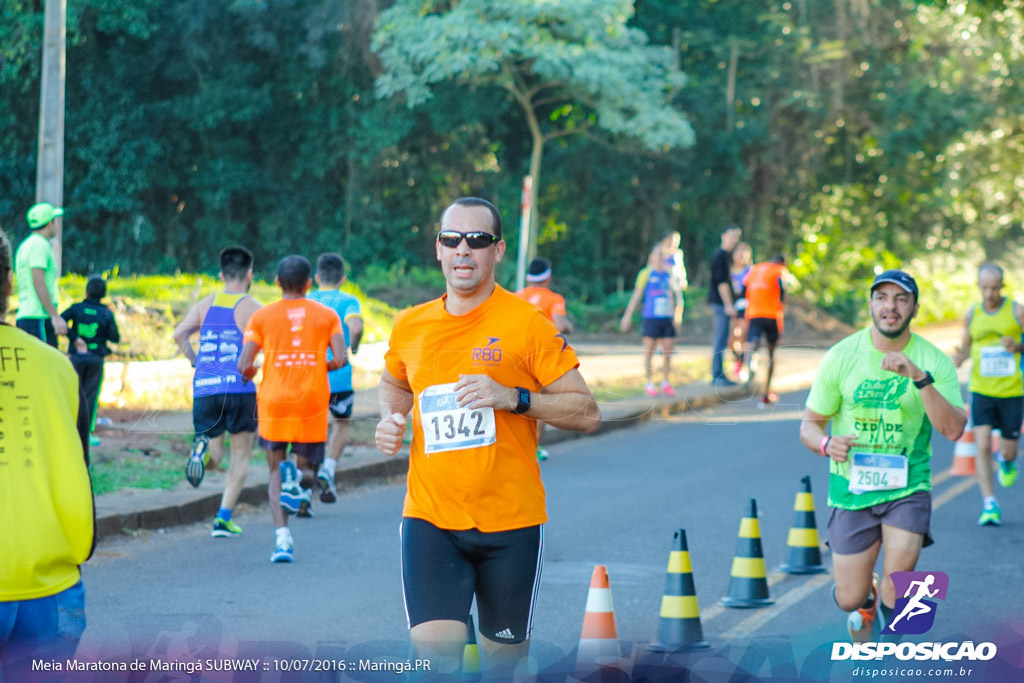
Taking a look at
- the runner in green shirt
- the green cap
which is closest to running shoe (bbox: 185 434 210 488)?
the green cap

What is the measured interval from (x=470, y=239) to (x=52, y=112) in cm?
1105

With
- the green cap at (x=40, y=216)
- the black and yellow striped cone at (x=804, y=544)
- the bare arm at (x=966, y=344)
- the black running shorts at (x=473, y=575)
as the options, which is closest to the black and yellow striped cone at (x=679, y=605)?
the black and yellow striped cone at (x=804, y=544)

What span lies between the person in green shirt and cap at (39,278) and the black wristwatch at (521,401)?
7.50 metres

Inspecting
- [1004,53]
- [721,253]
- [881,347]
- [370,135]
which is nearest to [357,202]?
[370,135]

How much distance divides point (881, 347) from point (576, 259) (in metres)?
32.4

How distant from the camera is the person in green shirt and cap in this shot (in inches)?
428

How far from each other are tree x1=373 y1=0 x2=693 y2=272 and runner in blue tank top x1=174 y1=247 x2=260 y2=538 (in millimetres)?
21566

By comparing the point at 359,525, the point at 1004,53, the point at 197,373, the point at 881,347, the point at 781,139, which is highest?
the point at 1004,53

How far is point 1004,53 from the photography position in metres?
35.1

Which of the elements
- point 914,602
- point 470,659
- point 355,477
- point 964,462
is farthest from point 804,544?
point 964,462

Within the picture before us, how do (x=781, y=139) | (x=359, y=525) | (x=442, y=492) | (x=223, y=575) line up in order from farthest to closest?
1. (x=781, y=139)
2. (x=359, y=525)
3. (x=223, y=575)
4. (x=442, y=492)

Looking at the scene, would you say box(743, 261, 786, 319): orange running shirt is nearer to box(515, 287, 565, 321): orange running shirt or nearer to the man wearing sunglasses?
box(515, 287, 565, 321): orange running shirt

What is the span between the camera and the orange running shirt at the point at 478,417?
4219mm

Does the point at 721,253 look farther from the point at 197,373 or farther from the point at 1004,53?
the point at 1004,53
